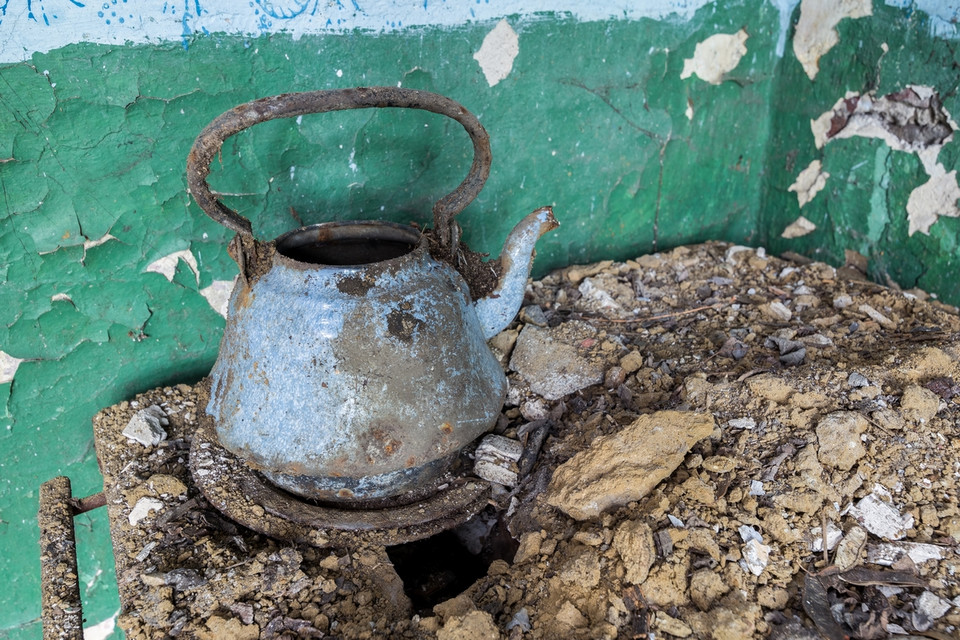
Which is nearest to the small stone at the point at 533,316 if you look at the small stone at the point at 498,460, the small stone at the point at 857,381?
the small stone at the point at 498,460

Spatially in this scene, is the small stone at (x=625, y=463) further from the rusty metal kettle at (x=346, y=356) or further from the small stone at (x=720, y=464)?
the rusty metal kettle at (x=346, y=356)

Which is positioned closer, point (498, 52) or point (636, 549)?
point (636, 549)

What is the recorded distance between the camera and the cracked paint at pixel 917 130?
2148mm

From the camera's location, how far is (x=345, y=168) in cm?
207

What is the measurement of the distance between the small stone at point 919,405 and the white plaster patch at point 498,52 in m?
1.46

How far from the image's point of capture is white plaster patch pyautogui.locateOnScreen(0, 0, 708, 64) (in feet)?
5.38

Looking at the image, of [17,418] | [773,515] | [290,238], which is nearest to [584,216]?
[290,238]

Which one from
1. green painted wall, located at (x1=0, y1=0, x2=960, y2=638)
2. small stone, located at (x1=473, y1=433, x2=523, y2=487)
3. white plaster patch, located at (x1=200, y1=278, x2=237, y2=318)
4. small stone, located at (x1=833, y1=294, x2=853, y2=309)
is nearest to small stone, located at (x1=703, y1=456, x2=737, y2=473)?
small stone, located at (x1=473, y1=433, x2=523, y2=487)

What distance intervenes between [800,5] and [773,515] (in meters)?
2.01

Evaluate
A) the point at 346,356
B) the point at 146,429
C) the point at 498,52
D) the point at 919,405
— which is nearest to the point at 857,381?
the point at 919,405

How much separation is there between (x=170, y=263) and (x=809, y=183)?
7.50 feet

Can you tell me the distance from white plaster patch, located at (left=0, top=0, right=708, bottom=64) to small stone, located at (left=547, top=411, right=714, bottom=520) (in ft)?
4.34

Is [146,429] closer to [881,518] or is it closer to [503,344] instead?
[503,344]

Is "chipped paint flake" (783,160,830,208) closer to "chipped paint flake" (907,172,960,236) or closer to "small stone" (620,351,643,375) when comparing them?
"chipped paint flake" (907,172,960,236)
